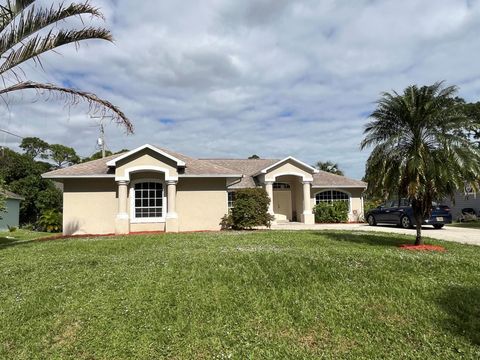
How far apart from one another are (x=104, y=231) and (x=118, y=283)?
1170cm

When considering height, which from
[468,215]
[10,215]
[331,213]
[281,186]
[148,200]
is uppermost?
[281,186]

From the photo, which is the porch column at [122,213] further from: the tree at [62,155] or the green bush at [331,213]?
the tree at [62,155]

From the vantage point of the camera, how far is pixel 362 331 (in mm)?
5133

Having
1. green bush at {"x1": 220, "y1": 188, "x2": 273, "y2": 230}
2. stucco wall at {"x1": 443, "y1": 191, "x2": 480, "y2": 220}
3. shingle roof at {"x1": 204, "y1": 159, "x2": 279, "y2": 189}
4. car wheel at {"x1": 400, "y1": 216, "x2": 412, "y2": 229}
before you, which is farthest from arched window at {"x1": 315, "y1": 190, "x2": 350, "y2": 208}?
green bush at {"x1": 220, "y1": 188, "x2": 273, "y2": 230}

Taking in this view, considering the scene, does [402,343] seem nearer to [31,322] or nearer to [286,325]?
[286,325]

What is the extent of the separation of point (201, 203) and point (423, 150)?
10.6 m

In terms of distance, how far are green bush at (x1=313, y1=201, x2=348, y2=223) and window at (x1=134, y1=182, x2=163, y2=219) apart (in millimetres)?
12001

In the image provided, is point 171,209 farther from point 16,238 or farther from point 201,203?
point 16,238

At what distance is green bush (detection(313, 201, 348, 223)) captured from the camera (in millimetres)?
26016

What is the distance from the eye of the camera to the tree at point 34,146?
176ft

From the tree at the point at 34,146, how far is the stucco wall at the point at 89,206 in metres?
41.6

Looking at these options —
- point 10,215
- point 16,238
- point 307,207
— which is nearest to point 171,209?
point 16,238

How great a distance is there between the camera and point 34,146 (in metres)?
54.2

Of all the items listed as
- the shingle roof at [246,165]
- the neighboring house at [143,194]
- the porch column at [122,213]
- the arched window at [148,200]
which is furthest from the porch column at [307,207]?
the porch column at [122,213]
